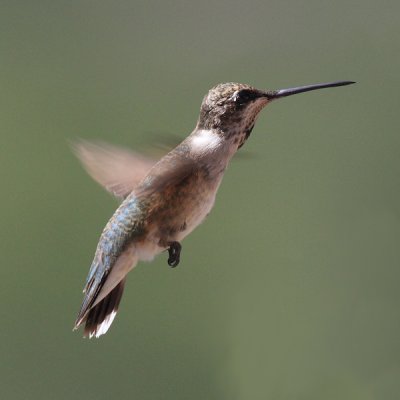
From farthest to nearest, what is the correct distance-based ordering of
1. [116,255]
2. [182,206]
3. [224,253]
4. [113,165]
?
1. [224,253]
2. [113,165]
3. [116,255]
4. [182,206]

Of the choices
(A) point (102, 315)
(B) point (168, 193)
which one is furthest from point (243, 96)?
(A) point (102, 315)

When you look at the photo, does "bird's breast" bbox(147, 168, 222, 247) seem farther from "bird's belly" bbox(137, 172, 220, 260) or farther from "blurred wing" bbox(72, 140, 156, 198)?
"blurred wing" bbox(72, 140, 156, 198)

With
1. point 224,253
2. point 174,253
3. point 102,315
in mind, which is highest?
point 174,253

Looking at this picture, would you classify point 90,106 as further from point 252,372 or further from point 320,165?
point 252,372

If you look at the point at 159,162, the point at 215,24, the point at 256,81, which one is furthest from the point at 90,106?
the point at 159,162

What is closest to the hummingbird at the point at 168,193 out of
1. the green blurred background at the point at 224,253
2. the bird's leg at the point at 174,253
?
the bird's leg at the point at 174,253

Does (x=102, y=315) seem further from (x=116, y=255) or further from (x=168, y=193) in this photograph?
(x=168, y=193)

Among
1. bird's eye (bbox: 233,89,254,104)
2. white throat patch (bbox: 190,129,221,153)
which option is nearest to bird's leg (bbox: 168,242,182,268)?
white throat patch (bbox: 190,129,221,153)
